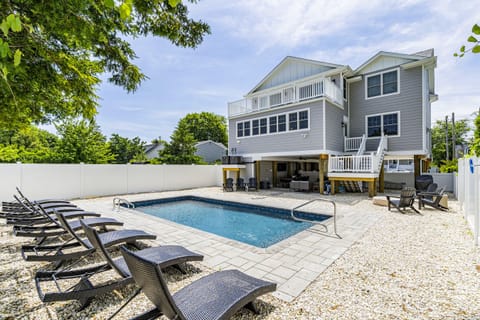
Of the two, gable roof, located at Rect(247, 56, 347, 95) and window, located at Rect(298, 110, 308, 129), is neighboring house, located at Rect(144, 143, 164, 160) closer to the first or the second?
gable roof, located at Rect(247, 56, 347, 95)

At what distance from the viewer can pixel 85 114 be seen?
22.0 feet

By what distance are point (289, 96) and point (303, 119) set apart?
2884 millimetres

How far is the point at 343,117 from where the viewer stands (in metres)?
13.9

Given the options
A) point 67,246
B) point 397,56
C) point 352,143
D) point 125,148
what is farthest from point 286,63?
point 125,148

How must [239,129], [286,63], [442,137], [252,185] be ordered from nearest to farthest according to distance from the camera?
[252,185], [286,63], [239,129], [442,137]

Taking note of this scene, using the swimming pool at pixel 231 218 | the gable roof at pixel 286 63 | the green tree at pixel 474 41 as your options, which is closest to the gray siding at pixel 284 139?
the gable roof at pixel 286 63

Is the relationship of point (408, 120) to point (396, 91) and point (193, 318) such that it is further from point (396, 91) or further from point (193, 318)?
point (193, 318)

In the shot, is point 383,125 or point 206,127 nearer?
point 383,125

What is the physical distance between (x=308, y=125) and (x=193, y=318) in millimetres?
11771

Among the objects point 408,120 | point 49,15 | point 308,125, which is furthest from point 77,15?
point 408,120

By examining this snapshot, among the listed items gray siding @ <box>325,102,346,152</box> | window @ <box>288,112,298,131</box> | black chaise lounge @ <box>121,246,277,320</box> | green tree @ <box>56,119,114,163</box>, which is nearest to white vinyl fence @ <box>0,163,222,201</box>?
window @ <box>288,112,298,131</box>

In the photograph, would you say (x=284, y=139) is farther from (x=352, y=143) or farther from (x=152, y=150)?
(x=152, y=150)

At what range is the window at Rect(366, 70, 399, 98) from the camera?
514 inches

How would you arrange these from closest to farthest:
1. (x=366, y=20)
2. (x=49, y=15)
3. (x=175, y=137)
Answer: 1. (x=49, y=15)
2. (x=366, y=20)
3. (x=175, y=137)
